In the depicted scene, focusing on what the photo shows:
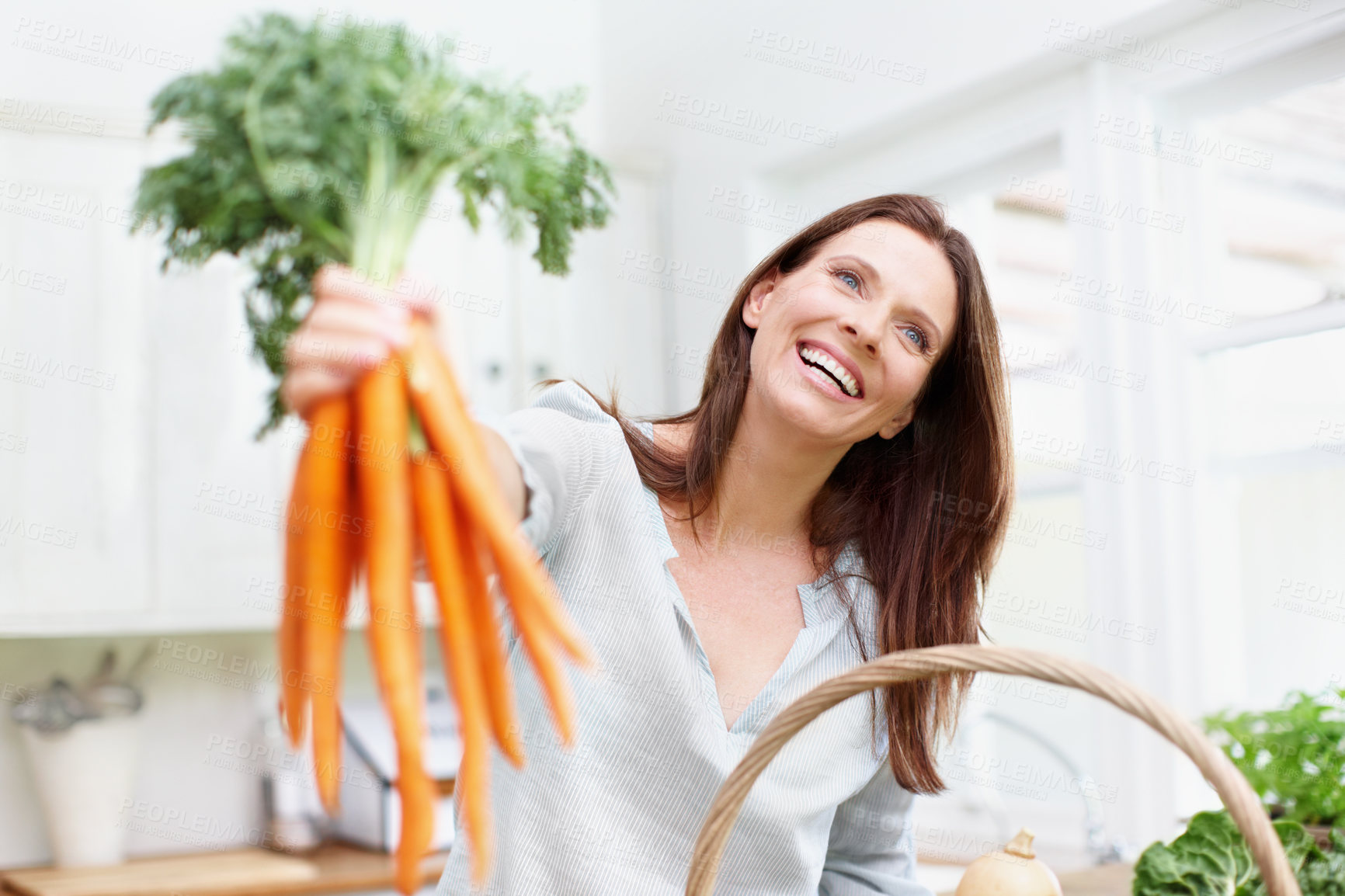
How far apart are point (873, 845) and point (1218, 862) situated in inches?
14.3

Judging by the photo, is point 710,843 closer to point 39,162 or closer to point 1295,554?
point 1295,554

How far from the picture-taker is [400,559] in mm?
559

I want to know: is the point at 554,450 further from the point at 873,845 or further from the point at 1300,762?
the point at 1300,762

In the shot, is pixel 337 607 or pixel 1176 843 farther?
pixel 1176 843

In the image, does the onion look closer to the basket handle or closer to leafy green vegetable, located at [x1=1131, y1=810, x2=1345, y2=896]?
leafy green vegetable, located at [x1=1131, y1=810, x2=1345, y2=896]

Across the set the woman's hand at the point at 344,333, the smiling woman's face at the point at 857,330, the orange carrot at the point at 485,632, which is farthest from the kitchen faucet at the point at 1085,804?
the woman's hand at the point at 344,333

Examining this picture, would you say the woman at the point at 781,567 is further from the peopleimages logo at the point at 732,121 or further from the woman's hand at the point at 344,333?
the peopleimages logo at the point at 732,121

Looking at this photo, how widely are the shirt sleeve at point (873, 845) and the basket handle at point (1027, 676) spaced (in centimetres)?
43

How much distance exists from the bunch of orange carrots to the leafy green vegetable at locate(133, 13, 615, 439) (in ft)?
0.22

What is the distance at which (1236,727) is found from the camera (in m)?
1.49

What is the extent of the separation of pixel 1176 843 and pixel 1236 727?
0.54 meters

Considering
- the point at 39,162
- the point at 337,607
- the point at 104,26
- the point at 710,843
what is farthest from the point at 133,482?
the point at 337,607

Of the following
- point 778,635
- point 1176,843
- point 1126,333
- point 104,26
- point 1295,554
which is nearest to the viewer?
point 1176,843

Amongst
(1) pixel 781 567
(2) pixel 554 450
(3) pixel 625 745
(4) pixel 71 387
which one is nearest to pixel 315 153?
(2) pixel 554 450
